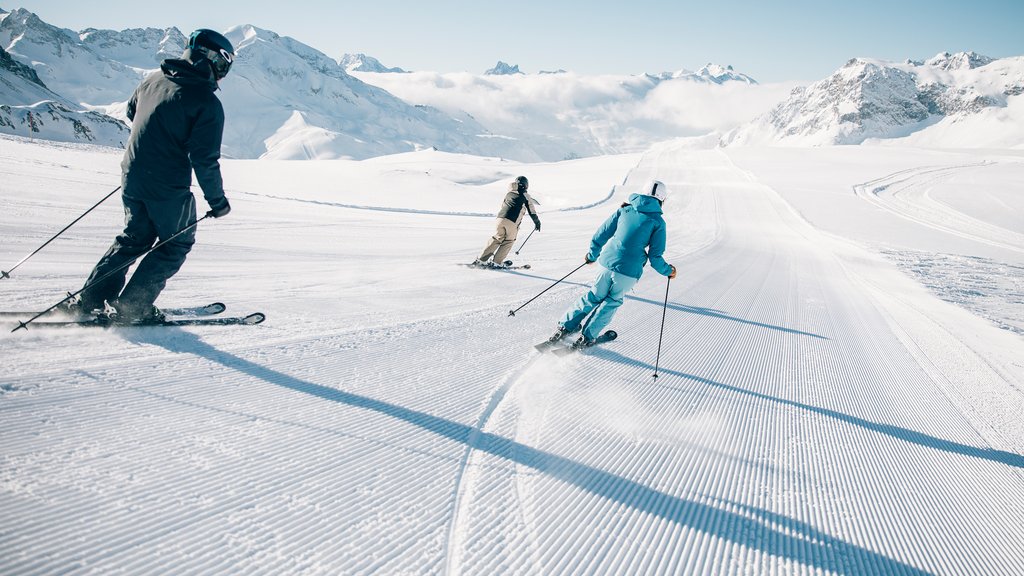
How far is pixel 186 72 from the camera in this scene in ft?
11.3

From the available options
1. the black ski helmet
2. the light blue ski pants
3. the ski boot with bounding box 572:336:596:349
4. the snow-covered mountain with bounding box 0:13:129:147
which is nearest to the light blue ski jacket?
the light blue ski pants

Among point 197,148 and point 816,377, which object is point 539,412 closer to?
point 197,148

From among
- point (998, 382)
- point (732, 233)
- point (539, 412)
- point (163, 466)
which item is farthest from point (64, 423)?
point (732, 233)

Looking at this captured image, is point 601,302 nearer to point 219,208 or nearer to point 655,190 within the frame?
point 655,190

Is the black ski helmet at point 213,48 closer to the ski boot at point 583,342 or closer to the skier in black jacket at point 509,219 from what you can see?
the ski boot at point 583,342

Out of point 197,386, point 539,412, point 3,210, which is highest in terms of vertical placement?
point 3,210

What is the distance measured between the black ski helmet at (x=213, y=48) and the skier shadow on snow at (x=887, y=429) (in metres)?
4.14

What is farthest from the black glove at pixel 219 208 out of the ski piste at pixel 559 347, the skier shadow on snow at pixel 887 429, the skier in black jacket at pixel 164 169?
the skier shadow on snow at pixel 887 429

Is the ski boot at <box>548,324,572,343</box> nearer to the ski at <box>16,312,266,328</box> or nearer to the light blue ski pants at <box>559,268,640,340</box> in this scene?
the light blue ski pants at <box>559,268,640,340</box>

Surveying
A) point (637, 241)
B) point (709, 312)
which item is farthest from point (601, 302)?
point (709, 312)

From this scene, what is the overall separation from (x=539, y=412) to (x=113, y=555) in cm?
245

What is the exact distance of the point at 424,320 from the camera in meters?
5.16

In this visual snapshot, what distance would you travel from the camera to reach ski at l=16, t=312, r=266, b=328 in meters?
3.49

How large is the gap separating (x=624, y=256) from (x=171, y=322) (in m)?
4.03
